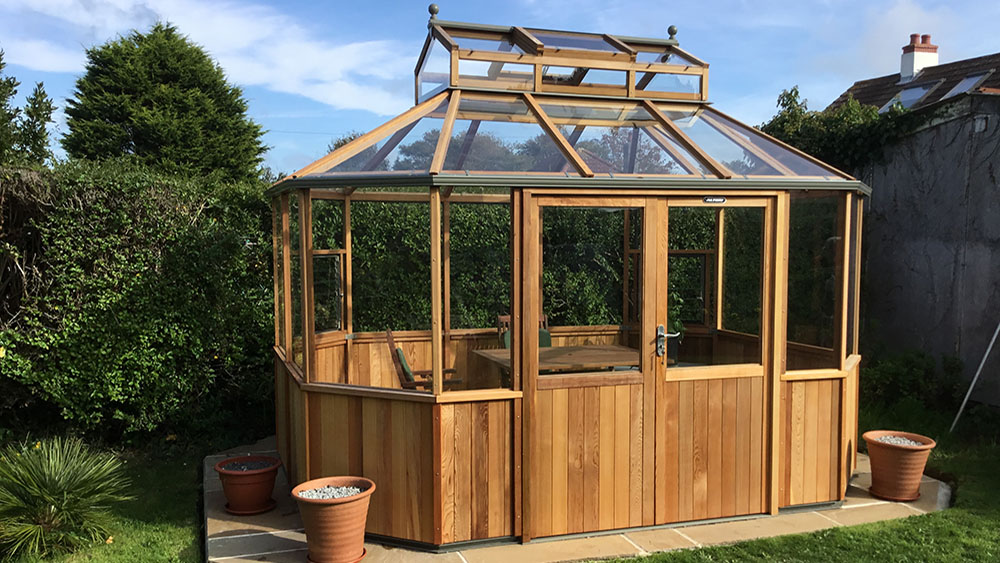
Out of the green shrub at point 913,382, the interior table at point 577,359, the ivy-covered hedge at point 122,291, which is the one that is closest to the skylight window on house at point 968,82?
the green shrub at point 913,382

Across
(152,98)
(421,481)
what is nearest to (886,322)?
(421,481)

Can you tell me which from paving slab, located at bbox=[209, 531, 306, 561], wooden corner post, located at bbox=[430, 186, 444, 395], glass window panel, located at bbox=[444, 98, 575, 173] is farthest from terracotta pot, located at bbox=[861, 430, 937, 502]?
paving slab, located at bbox=[209, 531, 306, 561]

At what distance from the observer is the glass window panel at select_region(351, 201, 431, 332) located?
23.3 feet

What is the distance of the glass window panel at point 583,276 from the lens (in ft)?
24.2

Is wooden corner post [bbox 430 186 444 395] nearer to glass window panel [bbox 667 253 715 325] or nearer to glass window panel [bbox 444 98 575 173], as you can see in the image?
glass window panel [bbox 444 98 575 173]

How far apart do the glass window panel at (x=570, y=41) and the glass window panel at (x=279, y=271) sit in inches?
93.2

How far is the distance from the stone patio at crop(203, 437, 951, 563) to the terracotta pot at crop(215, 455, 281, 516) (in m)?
0.06

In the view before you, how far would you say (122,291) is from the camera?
643 cm

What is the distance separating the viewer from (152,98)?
687 inches

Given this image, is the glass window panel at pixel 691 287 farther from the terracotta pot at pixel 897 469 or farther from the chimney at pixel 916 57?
the chimney at pixel 916 57

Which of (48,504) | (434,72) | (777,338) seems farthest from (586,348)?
(48,504)

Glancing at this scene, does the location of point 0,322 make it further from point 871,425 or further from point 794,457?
point 871,425

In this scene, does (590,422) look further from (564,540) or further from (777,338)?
(777,338)

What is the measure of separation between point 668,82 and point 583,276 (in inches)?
102
